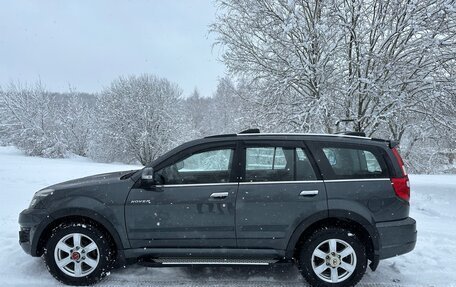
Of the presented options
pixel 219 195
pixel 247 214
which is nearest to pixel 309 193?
pixel 247 214

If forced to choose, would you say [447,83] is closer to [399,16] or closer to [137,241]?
[399,16]

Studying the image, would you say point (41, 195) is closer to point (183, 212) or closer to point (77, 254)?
point (77, 254)

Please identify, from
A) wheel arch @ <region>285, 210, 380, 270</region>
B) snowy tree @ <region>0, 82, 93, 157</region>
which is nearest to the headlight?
wheel arch @ <region>285, 210, 380, 270</region>

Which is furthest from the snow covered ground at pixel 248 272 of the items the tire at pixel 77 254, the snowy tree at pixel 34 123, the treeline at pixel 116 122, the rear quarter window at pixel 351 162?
the snowy tree at pixel 34 123

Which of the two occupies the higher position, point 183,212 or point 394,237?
point 183,212

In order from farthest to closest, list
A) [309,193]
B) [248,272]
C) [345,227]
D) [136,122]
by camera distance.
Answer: [136,122]
[248,272]
[345,227]
[309,193]

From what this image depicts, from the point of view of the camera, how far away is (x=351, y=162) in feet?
12.6

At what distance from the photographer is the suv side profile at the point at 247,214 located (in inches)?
146

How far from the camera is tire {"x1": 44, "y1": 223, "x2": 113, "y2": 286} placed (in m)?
3.81

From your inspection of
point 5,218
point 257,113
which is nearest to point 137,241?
point 5,218

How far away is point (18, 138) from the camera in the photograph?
34000 mm

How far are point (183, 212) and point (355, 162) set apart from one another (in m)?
2.03

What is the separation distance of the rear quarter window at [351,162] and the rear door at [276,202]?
172 millimetres

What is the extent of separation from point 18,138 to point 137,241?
36.3 metres
